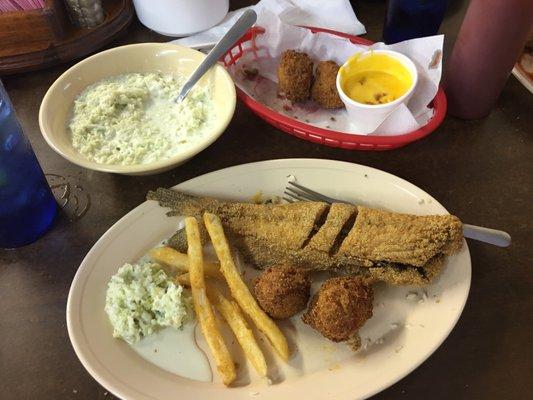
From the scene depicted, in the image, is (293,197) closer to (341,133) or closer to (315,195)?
(315,195)

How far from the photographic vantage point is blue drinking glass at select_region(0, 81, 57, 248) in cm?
116

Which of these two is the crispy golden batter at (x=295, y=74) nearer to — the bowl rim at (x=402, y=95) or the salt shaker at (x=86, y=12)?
the bowl rim at (x=402, y=95)

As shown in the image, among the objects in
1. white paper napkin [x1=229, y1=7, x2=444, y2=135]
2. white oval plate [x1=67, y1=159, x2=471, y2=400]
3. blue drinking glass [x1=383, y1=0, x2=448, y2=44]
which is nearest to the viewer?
white oval plate [x1=67, y1=159, x2=471, y2=400]

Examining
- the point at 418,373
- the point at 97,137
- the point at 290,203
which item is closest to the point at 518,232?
the point at 418,373

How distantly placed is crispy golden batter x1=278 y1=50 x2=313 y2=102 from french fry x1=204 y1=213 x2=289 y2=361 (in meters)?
0.54

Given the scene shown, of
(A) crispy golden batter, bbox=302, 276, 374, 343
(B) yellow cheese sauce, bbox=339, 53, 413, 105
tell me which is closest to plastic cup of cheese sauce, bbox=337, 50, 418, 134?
(B) yellow cheese sauce, bbox=339, 53, 413, 105

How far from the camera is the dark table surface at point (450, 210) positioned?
3.58 ft

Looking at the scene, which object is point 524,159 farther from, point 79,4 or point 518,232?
point 79,4

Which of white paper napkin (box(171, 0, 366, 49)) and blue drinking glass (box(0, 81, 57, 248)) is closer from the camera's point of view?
blue drinking glass (box(0, 81, 57, 248))

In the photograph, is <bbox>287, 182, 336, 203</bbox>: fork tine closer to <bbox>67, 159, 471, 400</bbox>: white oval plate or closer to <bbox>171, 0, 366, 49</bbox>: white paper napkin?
<bbox>67, 159, 471, 400</bbox>: white oval plate

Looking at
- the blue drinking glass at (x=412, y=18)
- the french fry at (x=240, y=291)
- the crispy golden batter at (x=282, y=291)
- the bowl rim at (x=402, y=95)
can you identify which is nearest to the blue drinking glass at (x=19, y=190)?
the french fry at (x=240, y=291)

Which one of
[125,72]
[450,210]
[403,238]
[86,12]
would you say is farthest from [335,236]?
[86,12]

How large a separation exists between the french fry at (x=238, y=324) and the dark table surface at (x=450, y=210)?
0.92 feet

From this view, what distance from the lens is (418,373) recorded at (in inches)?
42.8
